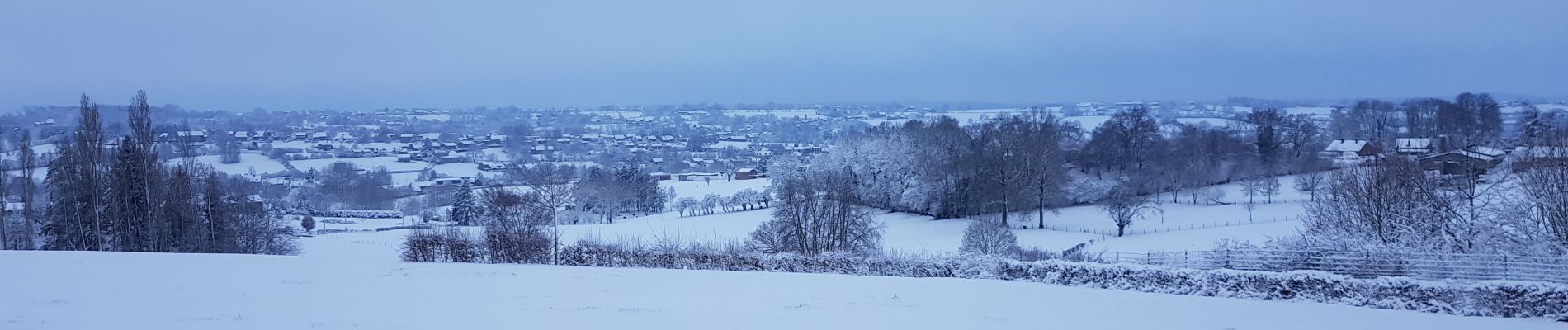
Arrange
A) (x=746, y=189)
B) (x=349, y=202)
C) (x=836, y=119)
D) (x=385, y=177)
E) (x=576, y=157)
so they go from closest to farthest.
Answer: (x=746, y=189), (x=349, y=202), (x=385, y=177), (x=576, y=157), (x=836, y=119)

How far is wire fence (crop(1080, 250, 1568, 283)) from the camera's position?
1334 cm

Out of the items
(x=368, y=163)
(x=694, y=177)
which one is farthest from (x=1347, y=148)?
(x=368, y=163)

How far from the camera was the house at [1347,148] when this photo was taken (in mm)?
55344

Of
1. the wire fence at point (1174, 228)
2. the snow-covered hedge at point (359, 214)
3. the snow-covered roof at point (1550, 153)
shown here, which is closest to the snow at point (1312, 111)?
the wire fence at point (1174, 228)

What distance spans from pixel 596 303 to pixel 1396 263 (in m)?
12.8

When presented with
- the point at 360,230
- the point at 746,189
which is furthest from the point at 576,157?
the point at 360,230

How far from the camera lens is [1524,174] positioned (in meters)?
19.5

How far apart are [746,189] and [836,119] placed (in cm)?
10955

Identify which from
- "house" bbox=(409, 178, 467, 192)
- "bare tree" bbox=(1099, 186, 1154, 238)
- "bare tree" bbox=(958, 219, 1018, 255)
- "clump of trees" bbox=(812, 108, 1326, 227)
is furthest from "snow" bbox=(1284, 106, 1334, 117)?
"house" bbox=(409, 178, 467, 192)

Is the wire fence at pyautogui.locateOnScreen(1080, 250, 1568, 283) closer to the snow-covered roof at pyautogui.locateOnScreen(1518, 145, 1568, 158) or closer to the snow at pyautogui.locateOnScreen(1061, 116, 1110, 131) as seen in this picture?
the snow-covered roof at pyautogui.locateOnScreen(1518, 145, 1568, 158)

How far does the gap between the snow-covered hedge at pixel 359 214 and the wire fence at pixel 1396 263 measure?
49385 mm

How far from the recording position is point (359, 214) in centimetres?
5522

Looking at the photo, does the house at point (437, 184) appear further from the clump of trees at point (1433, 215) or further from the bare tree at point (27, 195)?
the clump of trees at point (1433, 215)

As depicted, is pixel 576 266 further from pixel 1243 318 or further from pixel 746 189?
pixel 746 189
